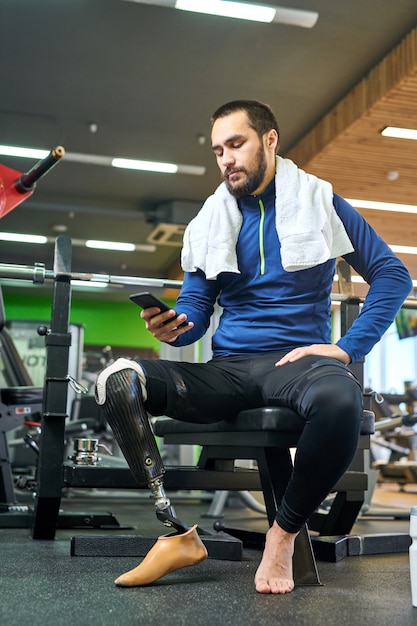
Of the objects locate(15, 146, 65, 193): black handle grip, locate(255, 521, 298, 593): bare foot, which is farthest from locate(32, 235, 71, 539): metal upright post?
locate(255, 521, 298, 593): bare foot

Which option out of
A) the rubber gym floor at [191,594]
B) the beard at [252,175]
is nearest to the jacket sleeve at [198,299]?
the beard at [252,175]

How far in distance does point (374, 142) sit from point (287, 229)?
4450 mm

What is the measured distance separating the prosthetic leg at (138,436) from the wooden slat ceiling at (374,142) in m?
3.24

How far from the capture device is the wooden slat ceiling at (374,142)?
509 cm

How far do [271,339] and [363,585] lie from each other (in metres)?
0.58

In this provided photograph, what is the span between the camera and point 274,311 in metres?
1.75

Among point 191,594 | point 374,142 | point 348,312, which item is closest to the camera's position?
point 191,594

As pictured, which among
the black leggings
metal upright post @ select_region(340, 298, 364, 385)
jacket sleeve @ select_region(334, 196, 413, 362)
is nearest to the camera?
the black leggings

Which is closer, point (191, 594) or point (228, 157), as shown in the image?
point (191, 594)

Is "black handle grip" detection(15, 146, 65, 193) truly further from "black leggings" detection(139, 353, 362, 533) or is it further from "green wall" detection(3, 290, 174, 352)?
"green wall" detection(3, 290, 174, 352)

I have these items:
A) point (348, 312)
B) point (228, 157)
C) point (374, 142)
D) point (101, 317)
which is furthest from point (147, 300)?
point (101, 317)

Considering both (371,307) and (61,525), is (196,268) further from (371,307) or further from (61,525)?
(61,525)

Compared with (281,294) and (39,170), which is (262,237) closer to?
(281,294)

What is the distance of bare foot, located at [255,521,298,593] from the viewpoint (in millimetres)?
1408
